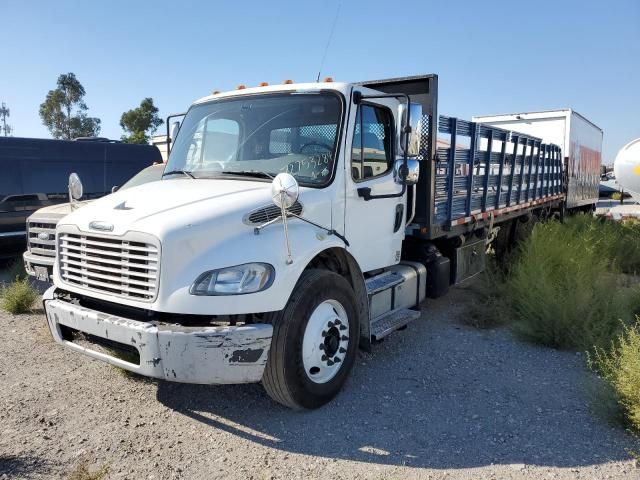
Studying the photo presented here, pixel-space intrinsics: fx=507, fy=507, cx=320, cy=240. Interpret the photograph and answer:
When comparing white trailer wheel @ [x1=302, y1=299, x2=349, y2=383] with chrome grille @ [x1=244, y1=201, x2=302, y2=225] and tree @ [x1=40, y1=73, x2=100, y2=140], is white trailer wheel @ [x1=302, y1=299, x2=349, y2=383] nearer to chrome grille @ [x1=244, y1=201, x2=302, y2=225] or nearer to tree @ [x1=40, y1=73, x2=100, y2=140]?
chrome grille @ [x1=244, y1=201, x2=302, y2=225]

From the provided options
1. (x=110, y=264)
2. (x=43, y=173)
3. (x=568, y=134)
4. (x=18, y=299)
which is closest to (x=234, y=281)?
(x=110, y=264)

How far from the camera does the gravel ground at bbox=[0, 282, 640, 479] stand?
316 cm

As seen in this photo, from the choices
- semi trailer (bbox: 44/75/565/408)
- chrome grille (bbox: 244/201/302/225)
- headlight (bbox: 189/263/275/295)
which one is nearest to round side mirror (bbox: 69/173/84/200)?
semi trailer (bbox: 44/75/565/408)

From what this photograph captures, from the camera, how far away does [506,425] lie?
3637mm

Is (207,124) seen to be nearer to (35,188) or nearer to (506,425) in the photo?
(506,425)

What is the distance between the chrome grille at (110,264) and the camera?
328cm

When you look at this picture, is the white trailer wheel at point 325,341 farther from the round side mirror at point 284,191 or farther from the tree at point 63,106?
the tree at point 63,106

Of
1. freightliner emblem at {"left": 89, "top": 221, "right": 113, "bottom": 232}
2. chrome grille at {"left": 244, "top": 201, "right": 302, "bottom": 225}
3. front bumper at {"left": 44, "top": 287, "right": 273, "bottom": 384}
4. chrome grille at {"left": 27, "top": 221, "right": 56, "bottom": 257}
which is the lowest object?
front bumper at {"left": 44, "top": 287, "right": 273, "bottom": 384}

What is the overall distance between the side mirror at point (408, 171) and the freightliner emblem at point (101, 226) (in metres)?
2.55

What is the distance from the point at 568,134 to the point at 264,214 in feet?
37.3

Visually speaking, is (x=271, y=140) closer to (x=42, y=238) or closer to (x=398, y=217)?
(x=398, y=217)

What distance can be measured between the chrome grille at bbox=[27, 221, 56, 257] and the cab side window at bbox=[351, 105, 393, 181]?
13.7 ft

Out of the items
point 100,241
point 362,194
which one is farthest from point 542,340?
point 100,241

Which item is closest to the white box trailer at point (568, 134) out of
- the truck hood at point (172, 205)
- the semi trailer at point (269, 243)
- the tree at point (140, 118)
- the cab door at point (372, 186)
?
the semi trailer at point (269, 243)
